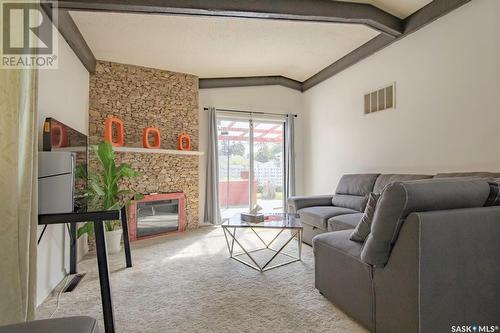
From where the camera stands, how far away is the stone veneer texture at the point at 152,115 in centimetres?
411

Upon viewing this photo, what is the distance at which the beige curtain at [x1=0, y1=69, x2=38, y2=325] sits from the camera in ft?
4.89

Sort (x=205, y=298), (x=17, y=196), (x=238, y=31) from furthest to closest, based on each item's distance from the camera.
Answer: (x=238, y=31) < (x=205, y=298) < (x=17, y=196)

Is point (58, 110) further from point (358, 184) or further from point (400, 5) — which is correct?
point (400, 5)

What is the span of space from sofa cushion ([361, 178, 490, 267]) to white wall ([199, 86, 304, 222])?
385 centimetres

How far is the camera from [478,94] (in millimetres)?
2719

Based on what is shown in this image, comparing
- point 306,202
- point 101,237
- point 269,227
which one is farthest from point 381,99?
point 101,237

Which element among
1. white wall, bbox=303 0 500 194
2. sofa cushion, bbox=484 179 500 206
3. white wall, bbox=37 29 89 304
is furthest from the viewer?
white wall, bbox=303 0 500 194

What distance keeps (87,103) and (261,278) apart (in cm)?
339

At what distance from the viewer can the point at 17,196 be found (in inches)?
60.4

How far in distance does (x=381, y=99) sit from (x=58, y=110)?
399 centimetres

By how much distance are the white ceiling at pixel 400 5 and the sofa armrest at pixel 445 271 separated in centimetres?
259

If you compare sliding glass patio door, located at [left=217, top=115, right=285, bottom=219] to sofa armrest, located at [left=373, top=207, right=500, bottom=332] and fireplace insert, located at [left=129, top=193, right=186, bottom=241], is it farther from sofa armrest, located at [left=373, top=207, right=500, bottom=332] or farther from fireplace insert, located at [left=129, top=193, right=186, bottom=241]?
sofa armrest, located at [left=373, top=207, right=500, bottom=332]

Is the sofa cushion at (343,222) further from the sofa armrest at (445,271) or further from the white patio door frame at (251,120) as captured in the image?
the white patio door frame at (251,120)

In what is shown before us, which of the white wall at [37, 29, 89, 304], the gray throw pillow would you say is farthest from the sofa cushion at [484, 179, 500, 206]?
the white wall at [37, 29, 89, 304]
